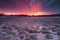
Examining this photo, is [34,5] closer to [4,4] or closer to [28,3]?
[28,3]

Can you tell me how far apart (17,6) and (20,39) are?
104cm

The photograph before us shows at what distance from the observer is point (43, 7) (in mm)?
2180

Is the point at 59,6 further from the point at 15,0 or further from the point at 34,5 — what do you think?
the point at 15,0

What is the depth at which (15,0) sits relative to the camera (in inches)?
85.0

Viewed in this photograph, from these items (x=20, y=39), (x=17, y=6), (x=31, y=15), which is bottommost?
(x=20, y=39)

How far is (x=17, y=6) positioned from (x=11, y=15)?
0.17 metres

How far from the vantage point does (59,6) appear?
7.23 feet

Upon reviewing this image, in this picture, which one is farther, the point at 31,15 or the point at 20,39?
the point at 31,15

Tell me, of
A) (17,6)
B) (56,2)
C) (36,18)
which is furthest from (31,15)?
(56,2)

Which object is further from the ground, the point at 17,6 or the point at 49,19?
the point at 17,6

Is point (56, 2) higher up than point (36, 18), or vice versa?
point (56, 2)

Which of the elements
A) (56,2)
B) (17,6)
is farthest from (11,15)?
(56,2)

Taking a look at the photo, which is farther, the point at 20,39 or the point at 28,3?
the point at 28,3

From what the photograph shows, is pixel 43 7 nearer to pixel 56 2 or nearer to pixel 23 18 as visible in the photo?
pixel 56 2
